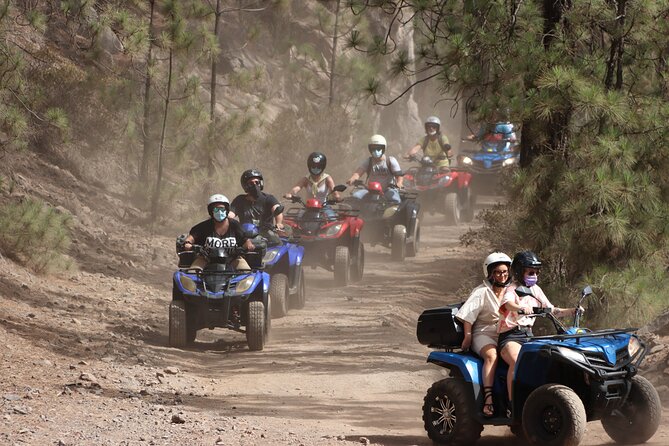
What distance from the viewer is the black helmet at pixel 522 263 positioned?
8.12 meters

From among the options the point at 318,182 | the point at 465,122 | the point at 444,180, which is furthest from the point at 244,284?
the point at 444,180

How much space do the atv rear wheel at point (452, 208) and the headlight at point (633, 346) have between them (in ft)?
52.2

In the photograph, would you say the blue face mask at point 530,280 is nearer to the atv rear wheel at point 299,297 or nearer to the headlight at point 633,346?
the headlight at point 633,346

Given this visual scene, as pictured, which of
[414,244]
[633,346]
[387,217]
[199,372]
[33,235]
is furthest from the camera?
[414,244]

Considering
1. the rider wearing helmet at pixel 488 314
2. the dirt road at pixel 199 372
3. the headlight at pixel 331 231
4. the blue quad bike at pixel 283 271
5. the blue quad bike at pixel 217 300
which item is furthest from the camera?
the headlight at pixel 331 231

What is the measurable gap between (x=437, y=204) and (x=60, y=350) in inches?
526

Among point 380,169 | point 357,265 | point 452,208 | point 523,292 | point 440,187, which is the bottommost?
point 523,292

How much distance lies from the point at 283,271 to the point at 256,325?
2.39 metres

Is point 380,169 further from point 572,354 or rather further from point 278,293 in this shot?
point 572,354

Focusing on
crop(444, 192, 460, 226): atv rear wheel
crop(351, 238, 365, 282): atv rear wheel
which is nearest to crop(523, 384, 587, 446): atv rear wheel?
crop(351, 238, 365, 282): atv rear wheel

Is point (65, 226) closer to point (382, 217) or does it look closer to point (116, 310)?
point (116, 310)

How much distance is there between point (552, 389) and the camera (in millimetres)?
7520

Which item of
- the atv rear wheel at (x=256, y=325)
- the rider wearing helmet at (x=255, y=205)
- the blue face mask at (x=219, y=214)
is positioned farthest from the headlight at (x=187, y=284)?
the rider wearing helmet at (x=255, y=205)

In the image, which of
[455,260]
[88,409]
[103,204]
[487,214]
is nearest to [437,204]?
[455,260]
